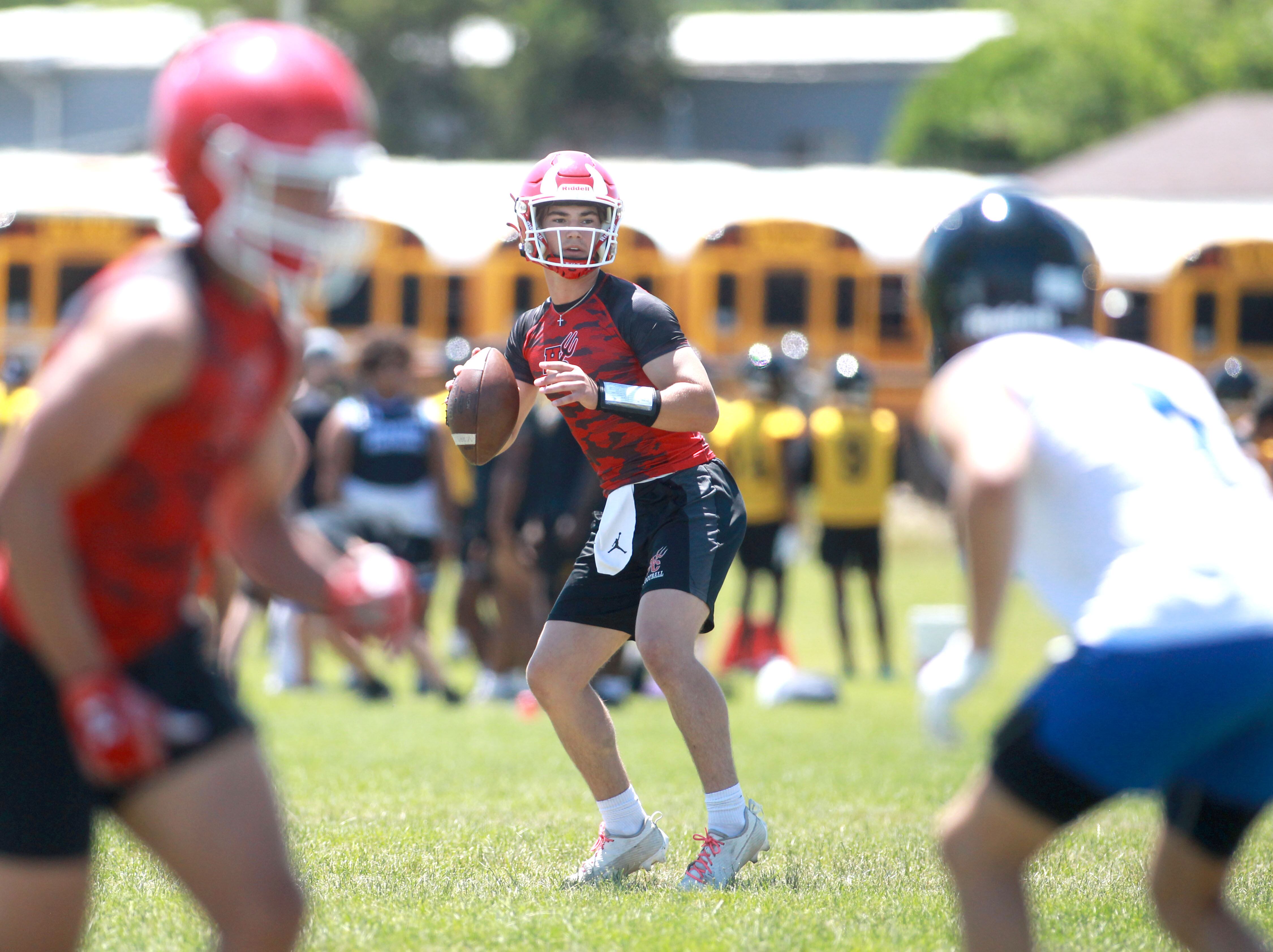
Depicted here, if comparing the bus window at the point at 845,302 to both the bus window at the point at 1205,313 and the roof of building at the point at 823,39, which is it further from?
the roof of building at the point at 823,39

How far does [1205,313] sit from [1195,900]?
19949mm

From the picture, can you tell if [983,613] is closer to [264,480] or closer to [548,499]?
[264,480]

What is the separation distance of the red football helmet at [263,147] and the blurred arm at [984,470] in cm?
116

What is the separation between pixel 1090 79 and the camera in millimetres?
41719

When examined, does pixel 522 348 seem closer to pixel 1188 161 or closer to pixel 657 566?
pixel 657 566

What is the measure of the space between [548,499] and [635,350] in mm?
5955

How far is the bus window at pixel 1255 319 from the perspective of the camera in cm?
2170

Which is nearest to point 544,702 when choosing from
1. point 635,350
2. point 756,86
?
point 635,350

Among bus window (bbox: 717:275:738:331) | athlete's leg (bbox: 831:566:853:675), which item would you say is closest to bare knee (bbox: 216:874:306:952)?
athlete's leg (bbox: 831:566:853:675)

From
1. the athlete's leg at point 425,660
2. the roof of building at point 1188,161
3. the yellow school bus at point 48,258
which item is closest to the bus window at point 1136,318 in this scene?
the roof of building at point 1188,161

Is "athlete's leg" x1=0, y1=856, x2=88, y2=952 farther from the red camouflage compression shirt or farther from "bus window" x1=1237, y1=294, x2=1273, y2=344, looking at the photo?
"bus window" x1=1237, y1=294, x2=1273, y2=344

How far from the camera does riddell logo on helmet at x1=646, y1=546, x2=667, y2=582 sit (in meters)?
5.21

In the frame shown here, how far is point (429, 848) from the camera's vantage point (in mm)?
5613

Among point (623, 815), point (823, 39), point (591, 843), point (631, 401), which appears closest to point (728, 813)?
point (623, 815)
